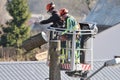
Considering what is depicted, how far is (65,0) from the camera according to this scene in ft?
296

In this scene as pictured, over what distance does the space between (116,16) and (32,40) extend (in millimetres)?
32574

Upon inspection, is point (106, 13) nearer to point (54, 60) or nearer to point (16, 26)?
point (16, 26)

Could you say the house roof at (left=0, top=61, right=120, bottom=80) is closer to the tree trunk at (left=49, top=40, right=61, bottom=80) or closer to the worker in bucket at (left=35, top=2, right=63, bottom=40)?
the worker in bucket at (left=35, top=2, right=63, bottom=40)

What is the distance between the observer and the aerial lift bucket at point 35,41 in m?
9.45

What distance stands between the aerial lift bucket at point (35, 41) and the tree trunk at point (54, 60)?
0.16 meters

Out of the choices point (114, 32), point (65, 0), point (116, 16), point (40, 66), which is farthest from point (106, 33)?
point (65, 0)

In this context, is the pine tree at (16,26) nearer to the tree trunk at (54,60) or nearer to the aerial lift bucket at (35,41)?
the aerial lift bucket at (35,41)

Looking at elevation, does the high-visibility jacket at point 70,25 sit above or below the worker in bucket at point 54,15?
below

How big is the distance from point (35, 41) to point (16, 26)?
106 feet

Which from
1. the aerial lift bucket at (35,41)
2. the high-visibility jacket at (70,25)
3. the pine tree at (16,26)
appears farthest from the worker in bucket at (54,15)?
the pine tree at (16,26)

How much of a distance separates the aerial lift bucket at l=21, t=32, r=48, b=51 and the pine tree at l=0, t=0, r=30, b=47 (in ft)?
100.0

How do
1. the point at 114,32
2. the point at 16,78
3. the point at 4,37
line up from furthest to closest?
the point at 4,37, the point at 114,32, the point at 16,78

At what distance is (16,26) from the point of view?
41.5 m

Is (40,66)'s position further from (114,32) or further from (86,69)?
(114,32)
